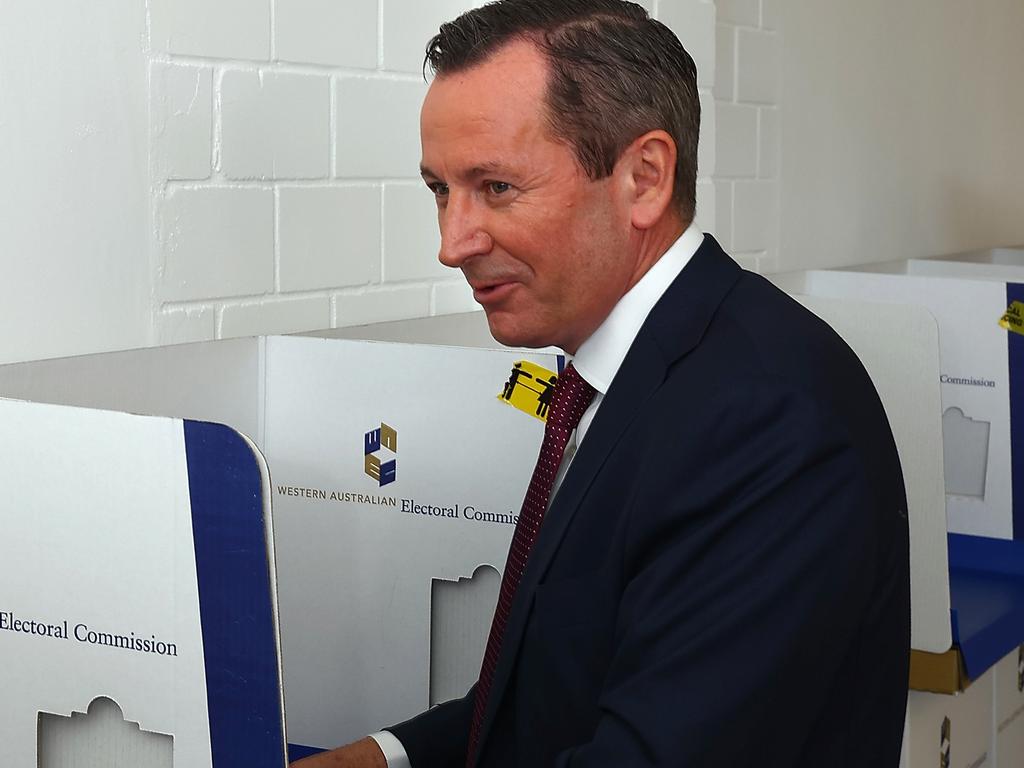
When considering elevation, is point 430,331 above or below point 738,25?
below

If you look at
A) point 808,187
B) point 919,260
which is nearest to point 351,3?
point 808,187

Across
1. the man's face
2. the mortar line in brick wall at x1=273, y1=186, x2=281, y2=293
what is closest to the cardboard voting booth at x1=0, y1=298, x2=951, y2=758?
the mortar line in brick wall at x1=273, y1=186, x2=281, y2=293

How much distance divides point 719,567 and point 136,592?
0.42 metres

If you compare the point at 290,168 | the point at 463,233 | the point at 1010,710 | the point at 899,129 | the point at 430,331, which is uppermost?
the point at 899,129

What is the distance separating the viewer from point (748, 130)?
2891 mm

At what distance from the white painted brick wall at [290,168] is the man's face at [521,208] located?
59 centimetres

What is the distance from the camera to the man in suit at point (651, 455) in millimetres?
938

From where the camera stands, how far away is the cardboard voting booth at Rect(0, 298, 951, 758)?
153 centimetres

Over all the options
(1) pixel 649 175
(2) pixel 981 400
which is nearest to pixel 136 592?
(1) pixel 649 175

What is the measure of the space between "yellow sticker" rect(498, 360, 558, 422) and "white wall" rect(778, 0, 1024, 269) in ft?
5.37

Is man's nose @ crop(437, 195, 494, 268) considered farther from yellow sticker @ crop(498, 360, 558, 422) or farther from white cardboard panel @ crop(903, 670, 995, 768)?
white cardboard panel @ crop(903, 670, 995, 768)

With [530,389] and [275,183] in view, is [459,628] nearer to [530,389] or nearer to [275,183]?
[530,389]

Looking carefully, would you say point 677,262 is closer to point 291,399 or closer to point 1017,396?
point 291,399

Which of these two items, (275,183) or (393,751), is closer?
(393,751)
